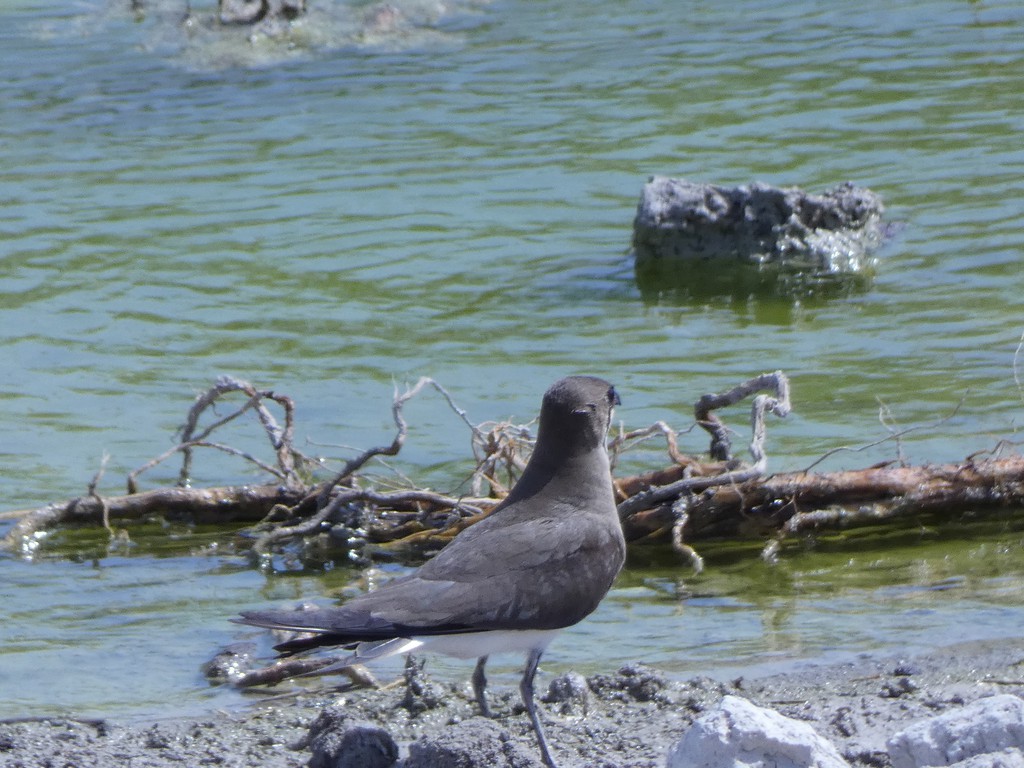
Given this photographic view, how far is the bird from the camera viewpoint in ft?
14.1

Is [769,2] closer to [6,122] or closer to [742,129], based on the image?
[742,129]

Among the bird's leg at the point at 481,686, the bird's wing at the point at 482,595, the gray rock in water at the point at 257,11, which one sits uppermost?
the gray rock in water at the point at 257,11

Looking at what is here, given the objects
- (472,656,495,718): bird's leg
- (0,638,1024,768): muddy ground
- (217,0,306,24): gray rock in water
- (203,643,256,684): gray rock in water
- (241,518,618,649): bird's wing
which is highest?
(217,0,306,24): gray rock in water

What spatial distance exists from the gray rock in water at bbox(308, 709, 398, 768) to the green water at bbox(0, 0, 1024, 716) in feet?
3.54

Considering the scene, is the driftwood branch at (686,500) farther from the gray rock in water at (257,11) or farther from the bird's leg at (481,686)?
the gray rock in water at (257,11)

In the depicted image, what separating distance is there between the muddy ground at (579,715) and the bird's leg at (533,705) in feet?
0.16

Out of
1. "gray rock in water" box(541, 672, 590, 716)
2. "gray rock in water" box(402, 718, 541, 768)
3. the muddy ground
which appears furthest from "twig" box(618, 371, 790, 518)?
"gray rock in water" box(402, 718, 541, 768)

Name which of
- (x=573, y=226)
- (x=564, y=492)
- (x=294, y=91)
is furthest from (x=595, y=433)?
(x=294, y=91)

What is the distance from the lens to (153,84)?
17.0 m

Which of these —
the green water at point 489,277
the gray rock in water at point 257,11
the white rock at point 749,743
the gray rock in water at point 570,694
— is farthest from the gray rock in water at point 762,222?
the gray rock in water at point 257,11

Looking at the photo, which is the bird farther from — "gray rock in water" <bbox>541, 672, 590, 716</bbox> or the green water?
the green water

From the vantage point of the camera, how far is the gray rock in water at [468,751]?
4184 millimetres

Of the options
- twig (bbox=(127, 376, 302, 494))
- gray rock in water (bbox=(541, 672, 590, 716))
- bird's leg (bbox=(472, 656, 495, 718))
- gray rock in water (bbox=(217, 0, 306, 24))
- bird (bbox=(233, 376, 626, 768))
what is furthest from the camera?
gray rock in water (bbox=(217, 0, 306, 24))

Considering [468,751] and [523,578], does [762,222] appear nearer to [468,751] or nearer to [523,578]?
[523,578]
